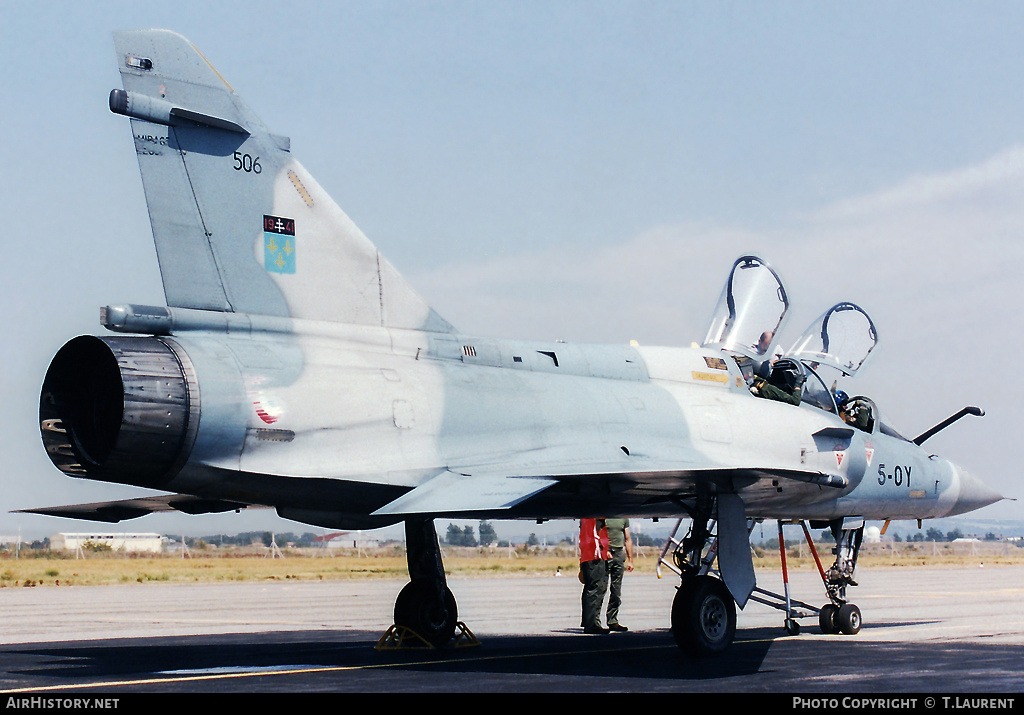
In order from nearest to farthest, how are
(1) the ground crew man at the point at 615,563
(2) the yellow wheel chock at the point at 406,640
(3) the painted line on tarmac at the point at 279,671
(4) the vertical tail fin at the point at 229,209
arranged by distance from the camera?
1. (3) the painted line on tarmac at the point at 279,671
2. (4) the vertical tail fin at the point at 229,209
3. (2) the yellow wheel chock at the point at 406,640
4. (1) the ground crew man at the point at 615,563

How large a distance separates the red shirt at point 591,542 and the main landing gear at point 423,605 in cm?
249

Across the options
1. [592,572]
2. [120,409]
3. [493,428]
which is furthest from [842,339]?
[120,409]

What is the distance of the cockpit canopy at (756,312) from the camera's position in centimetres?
1370

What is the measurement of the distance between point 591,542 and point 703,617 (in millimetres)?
3503

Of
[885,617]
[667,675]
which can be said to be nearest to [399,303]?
[667,675]

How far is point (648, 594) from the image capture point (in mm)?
23297

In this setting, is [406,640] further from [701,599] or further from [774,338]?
[774,338]

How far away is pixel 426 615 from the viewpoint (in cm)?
1177

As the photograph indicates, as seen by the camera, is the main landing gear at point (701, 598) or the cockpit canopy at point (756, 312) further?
the cockpit canopy at point (756, 312)

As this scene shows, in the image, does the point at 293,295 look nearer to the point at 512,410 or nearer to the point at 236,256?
the point at 236,256

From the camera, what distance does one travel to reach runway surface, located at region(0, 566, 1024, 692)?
27.6 feet

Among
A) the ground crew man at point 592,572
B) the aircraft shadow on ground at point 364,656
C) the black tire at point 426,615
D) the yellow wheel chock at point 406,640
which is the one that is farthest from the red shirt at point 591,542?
the black tire at point 426,615

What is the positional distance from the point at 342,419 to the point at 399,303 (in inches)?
66.1

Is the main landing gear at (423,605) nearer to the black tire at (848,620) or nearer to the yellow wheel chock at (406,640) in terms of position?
the yellow wheel chock at (406,640)
